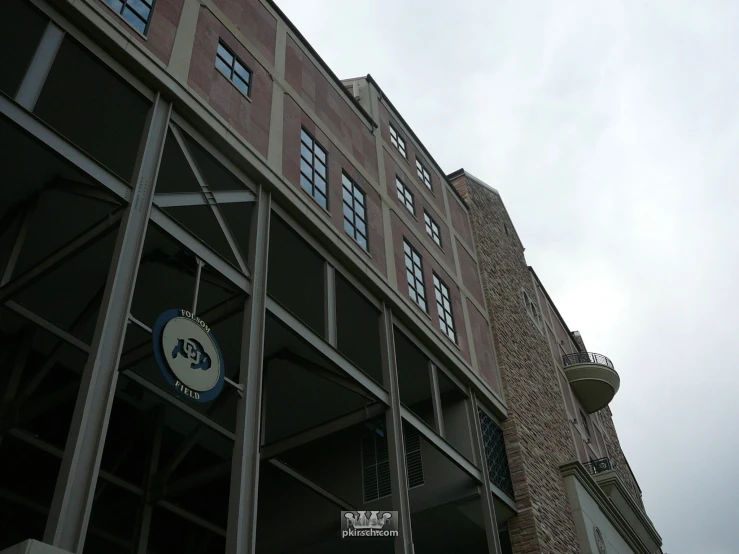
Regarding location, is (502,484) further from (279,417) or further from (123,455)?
(123,455)

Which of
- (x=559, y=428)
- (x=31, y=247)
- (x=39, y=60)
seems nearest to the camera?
(x=39, y=60)

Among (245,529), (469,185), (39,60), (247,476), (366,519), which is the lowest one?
(245,529)

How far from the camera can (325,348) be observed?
1207cm

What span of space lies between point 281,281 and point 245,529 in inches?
282

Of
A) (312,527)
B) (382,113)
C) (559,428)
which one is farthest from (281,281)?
(559,428)

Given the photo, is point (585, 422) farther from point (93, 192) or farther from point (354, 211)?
point (93, 192)

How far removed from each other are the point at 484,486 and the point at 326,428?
4.62 metres

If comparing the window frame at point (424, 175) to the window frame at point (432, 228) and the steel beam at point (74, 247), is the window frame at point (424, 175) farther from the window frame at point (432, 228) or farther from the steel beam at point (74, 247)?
the steel beam at point (74, 247)

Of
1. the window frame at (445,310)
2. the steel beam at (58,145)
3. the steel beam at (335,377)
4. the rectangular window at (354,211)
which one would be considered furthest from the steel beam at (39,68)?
the window frame at (445,310)

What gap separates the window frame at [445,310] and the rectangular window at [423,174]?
376 centimetres

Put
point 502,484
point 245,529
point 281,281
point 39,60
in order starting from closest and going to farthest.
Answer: point 245,529, point 39,60, point 281,281, point 502,484

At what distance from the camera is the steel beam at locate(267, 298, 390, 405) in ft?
36.8

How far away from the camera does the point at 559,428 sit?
21.9m

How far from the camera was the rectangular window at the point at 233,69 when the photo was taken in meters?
13.0
